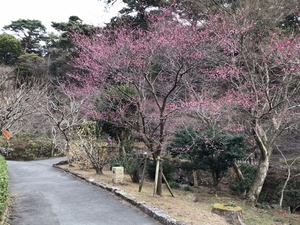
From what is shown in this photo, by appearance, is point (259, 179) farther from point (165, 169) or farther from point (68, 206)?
point (68, 206)

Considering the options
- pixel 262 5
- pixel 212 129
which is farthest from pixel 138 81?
pixel 262 5

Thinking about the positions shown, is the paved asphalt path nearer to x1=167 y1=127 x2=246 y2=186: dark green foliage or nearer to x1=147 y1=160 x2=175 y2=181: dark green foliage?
x1=147 y1=160 x2=175 y2=181: dark green foliage

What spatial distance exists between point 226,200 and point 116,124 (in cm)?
525

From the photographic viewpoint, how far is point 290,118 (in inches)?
376

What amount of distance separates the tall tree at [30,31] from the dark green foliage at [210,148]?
2603cm

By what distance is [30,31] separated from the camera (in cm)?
3159

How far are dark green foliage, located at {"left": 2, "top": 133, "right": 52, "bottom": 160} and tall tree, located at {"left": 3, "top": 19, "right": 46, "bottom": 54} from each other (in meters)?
13.7

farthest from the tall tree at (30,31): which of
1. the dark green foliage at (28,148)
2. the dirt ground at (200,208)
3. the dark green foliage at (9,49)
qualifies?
the dirt ground at (200,208)

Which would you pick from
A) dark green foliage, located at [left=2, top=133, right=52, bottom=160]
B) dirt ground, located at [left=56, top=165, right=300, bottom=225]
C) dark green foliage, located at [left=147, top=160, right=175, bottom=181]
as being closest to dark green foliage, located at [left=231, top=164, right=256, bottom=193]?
dirt ground, located at [left=56, top=165, right=300, bottom=225]

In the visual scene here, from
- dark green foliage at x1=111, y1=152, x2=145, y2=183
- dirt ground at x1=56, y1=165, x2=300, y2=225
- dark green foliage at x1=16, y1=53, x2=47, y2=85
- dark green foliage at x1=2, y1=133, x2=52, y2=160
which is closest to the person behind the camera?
dirt ground at x1=56, y1=165, x2=300, y2=225

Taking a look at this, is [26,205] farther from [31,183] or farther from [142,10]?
[142,10]

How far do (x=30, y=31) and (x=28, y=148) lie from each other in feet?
55.4

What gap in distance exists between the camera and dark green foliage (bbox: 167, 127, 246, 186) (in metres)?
Result: 9.66

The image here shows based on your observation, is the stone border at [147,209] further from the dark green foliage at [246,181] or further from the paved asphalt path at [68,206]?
the dark green foliage at [246,181]
